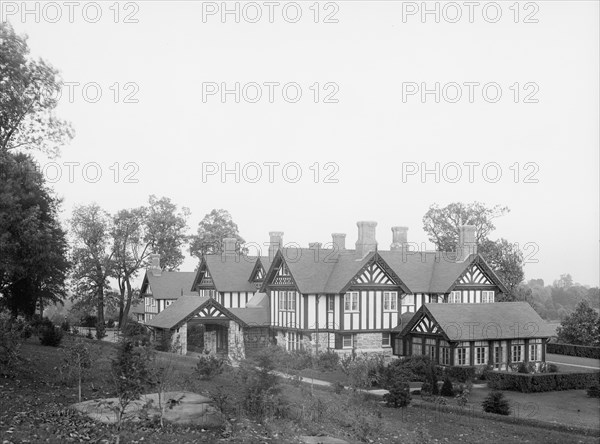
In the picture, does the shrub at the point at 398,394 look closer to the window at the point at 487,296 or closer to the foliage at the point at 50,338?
the foliage at the point at 50,338

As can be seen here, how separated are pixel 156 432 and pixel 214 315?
2887 centimetres

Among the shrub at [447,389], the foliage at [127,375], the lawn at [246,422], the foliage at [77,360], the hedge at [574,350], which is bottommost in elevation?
the hedge at [574,350]

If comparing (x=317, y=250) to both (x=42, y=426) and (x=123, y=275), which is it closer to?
(x=123, y=275)

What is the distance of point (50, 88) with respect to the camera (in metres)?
20.8

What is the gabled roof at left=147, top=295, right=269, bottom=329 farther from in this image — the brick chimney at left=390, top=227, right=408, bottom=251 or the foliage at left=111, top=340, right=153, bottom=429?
the foliage at left=111, top=340, right=153, bottom=429

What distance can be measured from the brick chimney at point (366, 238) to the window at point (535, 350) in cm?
1095

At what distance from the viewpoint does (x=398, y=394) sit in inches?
948

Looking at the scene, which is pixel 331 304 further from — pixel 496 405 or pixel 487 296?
pixel 496 405

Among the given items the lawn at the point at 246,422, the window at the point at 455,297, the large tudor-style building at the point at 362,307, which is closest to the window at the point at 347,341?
the large tudor-style building at the point at 362,307

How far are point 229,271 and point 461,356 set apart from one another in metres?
22.2

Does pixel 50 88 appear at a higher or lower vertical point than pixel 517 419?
higher

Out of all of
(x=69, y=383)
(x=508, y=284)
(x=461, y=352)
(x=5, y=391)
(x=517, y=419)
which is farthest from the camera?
(x=508, y=284)

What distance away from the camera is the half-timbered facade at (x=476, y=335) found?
3672 cm

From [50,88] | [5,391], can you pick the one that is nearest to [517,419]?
[5,391]
